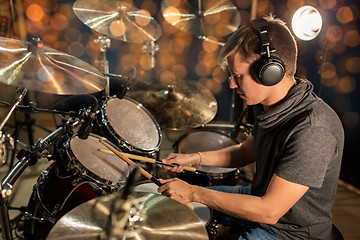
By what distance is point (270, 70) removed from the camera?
3.64 ft

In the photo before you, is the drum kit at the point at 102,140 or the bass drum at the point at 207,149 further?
the bass drum at the point at 207,149

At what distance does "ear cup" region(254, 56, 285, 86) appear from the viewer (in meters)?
1.10

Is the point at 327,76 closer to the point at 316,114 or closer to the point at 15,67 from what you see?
the point at 316,114

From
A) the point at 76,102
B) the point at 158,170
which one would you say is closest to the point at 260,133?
the point at 158,170

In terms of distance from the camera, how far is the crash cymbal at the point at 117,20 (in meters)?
1.99

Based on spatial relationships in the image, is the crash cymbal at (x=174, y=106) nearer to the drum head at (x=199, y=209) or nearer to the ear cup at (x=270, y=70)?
the drum head at (x=199, y=209)

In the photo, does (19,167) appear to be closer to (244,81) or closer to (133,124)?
(133,124)

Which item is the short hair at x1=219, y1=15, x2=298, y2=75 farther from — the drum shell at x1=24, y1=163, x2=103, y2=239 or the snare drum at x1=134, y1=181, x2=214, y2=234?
the drum shell at x1=24, y1=163, x2=103, y2=239

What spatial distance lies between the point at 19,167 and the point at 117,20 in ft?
4.23

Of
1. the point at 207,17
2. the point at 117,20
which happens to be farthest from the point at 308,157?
the point at 207,17

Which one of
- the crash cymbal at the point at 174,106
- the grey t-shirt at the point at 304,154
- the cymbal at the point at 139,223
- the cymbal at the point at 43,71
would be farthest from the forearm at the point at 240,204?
the crash cymbal at the point at 174,106

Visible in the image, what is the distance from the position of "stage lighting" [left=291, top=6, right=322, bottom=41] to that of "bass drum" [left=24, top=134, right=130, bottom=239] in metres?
1.52

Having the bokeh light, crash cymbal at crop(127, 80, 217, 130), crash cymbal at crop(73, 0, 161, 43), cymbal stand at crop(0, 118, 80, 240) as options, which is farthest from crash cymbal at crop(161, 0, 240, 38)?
Result: the bokeh light

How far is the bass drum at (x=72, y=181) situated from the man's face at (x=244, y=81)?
2.13ft
